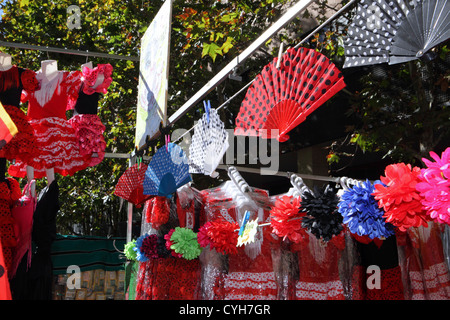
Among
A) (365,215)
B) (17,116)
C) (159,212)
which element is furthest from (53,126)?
(365,215)

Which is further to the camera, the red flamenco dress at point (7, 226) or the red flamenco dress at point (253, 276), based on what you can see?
the red flamenco dress at point (253, 276)

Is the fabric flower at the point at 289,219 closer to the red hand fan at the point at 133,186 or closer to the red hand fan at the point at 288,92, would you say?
the red hand fan at the point at 288,92

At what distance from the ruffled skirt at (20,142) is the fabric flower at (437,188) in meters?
2.29

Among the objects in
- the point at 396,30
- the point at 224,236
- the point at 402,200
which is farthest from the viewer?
the point at 224,236

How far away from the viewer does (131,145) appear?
650cm

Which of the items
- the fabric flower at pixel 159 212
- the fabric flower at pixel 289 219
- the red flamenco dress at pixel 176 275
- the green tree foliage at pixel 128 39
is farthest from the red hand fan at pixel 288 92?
the green tree foliage at pixel 128 39

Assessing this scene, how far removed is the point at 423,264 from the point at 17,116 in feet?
9.12

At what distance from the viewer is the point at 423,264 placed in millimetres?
2871

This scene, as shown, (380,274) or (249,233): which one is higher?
(249,233)

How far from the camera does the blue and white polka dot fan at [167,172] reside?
287cm

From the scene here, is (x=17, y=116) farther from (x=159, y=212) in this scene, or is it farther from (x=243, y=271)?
(x=243, y=271)

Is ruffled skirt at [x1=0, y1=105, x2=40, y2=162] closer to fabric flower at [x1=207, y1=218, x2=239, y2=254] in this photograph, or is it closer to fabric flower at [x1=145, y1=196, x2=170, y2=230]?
fabric flower at [x1=145, y1=196, x2=170, y2=230]

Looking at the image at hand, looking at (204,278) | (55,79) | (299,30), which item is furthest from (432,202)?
(299,30)
